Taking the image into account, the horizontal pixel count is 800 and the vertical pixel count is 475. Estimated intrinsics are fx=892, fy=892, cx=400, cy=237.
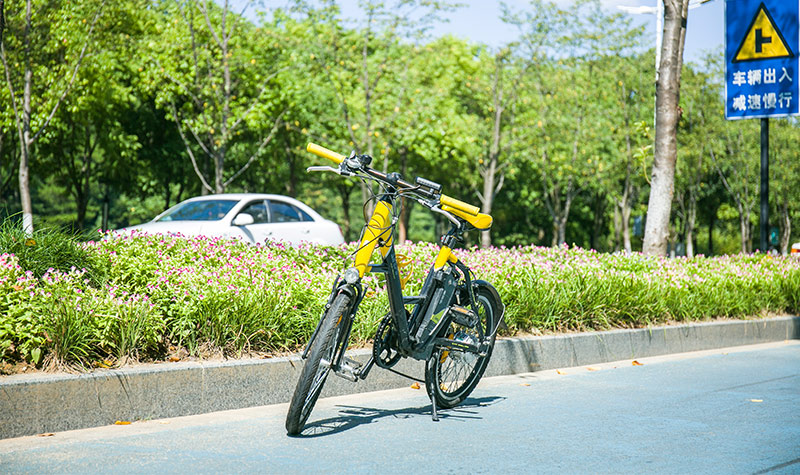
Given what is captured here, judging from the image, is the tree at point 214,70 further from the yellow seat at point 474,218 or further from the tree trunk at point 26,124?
the yellow seat at point 474,218

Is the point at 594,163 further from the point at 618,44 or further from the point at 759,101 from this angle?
the point at 759,101

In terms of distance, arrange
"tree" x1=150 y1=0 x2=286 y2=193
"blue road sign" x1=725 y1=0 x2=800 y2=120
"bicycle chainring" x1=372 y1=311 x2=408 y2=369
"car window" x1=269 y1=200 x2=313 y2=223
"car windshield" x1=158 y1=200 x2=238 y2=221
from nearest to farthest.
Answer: "bicycle chainring" x1=372 y1=311 x2=408 y2=369, "car windshield" x1=158 y1=200 x2=238 y2=221, "blue road sign" x1=725 y1=0 x2=800 y2=120, "car window" x1=269 y1=200 x2=313 y2=223, "tree" x1=150 y1=0 x2=286 y2=193

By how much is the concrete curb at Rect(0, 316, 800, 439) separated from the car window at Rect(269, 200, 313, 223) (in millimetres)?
7281

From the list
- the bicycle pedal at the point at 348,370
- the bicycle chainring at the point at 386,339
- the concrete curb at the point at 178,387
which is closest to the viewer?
the concrete curb at the point at 178,387

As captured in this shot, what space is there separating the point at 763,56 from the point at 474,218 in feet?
34.4

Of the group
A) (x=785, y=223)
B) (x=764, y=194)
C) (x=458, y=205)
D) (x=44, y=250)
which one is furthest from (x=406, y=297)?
(x=785, y=223)

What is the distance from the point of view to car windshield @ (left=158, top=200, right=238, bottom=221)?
13.8 m

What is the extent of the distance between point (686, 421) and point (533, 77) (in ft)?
98.0

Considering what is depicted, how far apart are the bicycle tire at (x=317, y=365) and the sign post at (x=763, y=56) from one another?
37.2 ft

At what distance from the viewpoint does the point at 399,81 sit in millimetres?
28625

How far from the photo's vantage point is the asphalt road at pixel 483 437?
4383 millimetres

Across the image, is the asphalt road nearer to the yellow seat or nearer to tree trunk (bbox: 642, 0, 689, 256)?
the yellow seat

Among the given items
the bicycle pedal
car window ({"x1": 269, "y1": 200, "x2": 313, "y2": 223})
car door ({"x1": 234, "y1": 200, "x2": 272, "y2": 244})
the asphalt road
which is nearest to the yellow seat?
the bicycle pedal

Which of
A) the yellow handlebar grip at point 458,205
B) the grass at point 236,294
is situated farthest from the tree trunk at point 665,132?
the yellow handlebar grip at point 458,205
